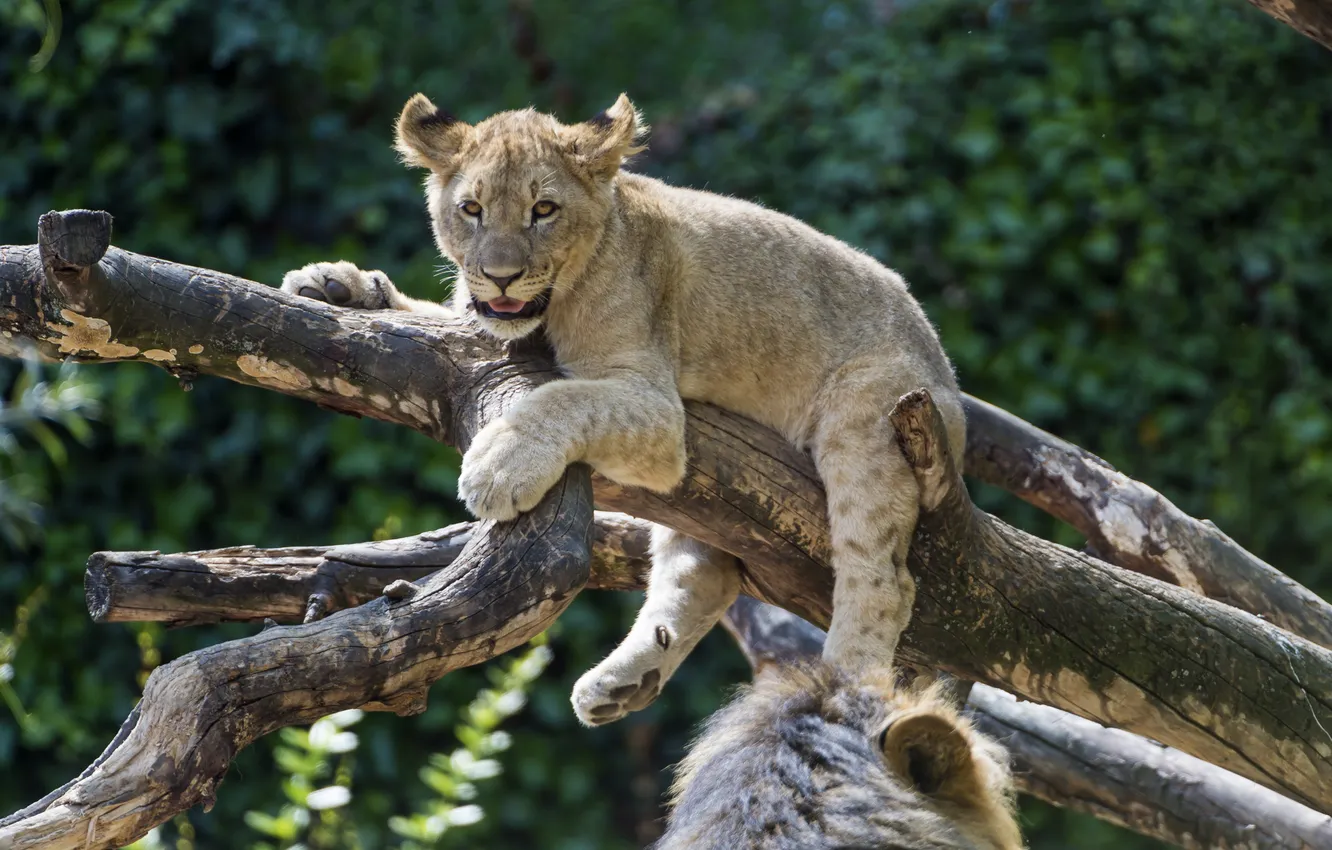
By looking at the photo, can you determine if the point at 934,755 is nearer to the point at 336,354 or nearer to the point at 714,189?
the point at 336,354

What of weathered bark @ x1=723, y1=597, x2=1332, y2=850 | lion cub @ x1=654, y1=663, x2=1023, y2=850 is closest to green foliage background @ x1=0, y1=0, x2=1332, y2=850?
weathered bark @ x1=723, y1=597, x2=1332, y2=850

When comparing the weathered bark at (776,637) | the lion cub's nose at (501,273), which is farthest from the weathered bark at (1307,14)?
the weathered bark at (776,637)

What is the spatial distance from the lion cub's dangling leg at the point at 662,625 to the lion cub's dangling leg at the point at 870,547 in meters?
0.51

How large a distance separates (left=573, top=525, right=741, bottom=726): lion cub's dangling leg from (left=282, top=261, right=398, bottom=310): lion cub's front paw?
113 cm

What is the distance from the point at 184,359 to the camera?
3467 millimetres

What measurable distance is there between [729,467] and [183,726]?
175 centimetres

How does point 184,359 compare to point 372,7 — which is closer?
point 184,359

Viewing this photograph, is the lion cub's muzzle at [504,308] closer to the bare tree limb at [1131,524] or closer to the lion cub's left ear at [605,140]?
the lion cub's left ear at [605,140]

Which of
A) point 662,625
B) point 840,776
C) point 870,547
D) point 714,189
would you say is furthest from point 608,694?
Result: point 714,189

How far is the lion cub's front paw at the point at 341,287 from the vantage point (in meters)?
3.83

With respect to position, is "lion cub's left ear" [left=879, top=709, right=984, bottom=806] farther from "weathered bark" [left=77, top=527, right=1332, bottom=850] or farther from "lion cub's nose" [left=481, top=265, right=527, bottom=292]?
"lion cub's nose" [left=481, top=265, right=527, bottom=292]

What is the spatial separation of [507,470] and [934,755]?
1276mm

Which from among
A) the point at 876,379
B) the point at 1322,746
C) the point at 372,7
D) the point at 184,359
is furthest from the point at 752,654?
the point at 372,7

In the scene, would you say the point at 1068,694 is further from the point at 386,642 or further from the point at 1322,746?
the point at 386,642
